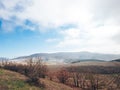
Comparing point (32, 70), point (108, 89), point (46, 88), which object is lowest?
point (108, 89)

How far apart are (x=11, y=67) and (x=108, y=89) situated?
1511 inches

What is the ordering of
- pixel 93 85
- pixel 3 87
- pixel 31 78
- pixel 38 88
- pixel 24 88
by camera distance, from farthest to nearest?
pixel 93 85, pixel 31 78, pixel 38 88, pixel 24 88, pixel 3 87

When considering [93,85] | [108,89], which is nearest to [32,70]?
[93,85]

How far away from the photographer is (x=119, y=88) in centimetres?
7594

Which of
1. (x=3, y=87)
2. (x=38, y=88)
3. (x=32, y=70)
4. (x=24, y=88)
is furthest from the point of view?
(x=32, y=70)

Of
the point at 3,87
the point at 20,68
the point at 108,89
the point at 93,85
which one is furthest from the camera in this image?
the point at 108,89

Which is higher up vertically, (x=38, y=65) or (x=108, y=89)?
(x=38, y=65)

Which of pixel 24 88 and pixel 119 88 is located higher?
pixel 24 88

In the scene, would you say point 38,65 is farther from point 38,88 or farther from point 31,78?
point 38,88

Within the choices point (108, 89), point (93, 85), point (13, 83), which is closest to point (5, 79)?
point (13, 83)

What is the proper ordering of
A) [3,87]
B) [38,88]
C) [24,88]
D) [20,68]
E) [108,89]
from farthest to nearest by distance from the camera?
[108,89], [20,68], [38,88], [24,88], [3,87]

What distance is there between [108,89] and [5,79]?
1823 inches

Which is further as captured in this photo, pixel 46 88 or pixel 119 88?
pixel 119 88

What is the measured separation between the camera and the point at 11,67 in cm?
6725
